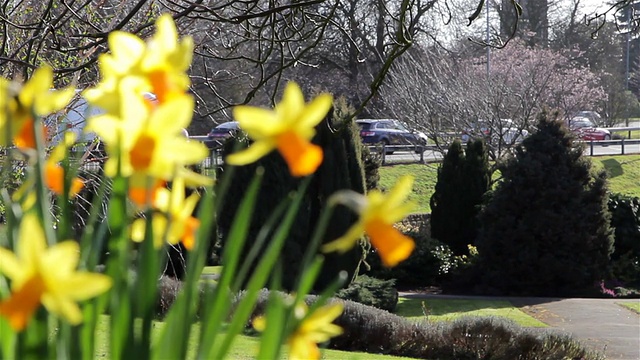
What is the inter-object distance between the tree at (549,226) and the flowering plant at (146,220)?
41.5 ft

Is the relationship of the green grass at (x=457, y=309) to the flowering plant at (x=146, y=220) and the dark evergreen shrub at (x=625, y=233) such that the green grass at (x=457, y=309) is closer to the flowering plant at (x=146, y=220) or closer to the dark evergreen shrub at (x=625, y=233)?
the dark evergreen shrub at (x=625, y=233)

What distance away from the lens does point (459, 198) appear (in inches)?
622

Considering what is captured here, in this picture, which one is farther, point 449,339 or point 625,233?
point 625,233

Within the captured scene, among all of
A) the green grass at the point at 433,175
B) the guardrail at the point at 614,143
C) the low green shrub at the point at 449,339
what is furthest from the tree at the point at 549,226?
the guardrail at the point at 614,143

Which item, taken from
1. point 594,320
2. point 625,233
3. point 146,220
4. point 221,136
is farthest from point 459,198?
point 146,220

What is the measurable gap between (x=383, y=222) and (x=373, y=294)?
1055 centimetres

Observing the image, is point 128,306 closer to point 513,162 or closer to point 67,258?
point 67,258

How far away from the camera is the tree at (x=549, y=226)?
1318cm

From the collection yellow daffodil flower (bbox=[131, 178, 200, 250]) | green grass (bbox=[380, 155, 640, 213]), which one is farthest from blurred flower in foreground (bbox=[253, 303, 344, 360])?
green grass (bbox=[380, 155, 640, 213])

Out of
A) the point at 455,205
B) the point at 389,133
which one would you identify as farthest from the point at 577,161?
the point at 389,133

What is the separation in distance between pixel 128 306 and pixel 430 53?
22.6m

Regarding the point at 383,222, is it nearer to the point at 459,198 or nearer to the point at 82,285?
the point at 82,285

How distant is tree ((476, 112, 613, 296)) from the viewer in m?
13.2

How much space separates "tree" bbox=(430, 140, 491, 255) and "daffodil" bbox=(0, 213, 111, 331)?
49.3ft
